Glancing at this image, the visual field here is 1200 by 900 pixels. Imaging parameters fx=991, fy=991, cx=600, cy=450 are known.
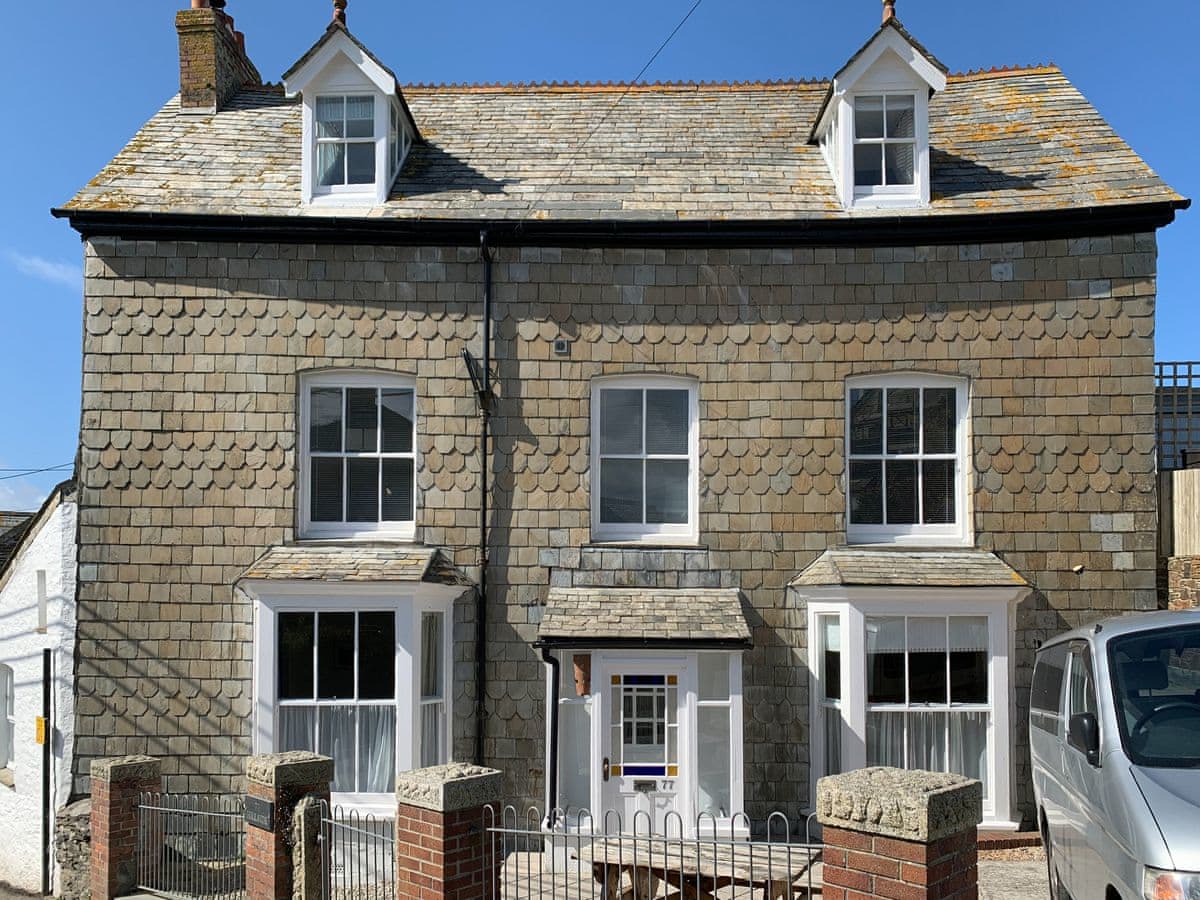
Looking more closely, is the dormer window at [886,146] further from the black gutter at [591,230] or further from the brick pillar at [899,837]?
the brick pillar at [899,837]

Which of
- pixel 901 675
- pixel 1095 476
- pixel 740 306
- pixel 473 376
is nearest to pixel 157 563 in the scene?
pixel 473 376

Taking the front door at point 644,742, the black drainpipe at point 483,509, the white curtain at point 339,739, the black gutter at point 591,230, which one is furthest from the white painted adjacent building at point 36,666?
the front door at point 644,742

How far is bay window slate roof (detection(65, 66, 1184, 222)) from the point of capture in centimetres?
1143

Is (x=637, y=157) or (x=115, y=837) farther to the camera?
(x=637, y=157)

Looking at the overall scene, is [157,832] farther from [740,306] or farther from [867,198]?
[867,198]

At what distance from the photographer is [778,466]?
36.8 feet

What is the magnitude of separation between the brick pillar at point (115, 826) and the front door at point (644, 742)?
4445mm

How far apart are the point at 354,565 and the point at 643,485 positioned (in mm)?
3359

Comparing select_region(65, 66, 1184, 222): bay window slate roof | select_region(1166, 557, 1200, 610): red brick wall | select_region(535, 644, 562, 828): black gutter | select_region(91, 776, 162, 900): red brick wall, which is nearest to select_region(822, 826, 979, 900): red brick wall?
select_region(535, 644, 562, 828): black gutter

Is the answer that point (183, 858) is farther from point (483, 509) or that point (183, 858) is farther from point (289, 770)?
point (483, 509)

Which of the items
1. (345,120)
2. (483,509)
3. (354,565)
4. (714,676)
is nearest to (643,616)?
(714,676)

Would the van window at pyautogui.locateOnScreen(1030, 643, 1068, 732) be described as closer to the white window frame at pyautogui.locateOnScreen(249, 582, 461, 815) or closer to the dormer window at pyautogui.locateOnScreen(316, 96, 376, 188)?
the white window frame at pyautogui.locateOnScreen(249, 582, 461, 815)

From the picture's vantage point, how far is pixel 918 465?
11359 millimetres

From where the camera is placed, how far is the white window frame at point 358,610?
1044 centimetres
